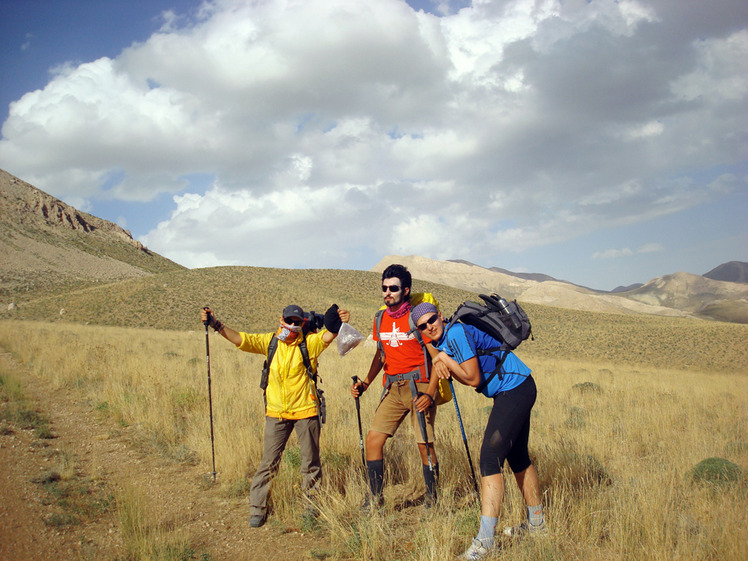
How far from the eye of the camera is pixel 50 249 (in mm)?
78125

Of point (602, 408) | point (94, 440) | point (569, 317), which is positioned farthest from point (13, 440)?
point (569, 317)

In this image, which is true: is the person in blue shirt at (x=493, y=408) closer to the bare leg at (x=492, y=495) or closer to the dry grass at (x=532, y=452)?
the bare leg at (x=492, y=495)

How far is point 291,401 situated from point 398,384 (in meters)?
1.01

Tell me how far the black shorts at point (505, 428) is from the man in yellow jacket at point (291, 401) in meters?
1.59

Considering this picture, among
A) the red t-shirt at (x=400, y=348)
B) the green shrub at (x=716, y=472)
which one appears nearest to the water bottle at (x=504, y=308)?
the red t-shirt at (x=400, y=348)

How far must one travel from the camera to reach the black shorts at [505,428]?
3135 millimetres

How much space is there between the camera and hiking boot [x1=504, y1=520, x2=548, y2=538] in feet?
10.5

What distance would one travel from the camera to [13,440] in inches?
236

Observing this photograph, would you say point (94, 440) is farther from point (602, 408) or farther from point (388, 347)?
point (602, 408)

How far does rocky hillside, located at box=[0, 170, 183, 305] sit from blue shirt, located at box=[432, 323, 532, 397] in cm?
6510

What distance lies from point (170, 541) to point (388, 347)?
90.4 inches

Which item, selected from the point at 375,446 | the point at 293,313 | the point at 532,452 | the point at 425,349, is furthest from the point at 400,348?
the point at 532,452

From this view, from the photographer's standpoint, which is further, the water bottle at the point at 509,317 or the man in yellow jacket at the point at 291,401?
the man in yellow jacket at the point at 291,401

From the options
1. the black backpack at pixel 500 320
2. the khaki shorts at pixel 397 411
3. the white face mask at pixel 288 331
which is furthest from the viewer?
the white face mask at pixel 288 331
